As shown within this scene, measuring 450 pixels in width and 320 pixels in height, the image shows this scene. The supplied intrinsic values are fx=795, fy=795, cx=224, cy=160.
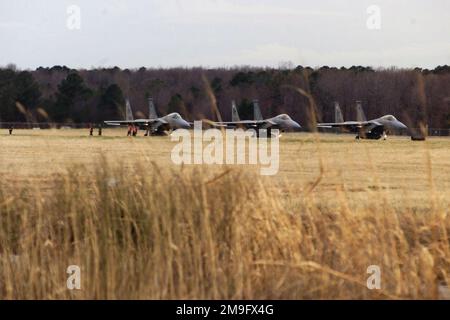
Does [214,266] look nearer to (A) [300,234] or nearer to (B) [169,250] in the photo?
(B) [169,250]

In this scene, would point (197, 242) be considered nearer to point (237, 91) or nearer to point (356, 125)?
point (356, 125)

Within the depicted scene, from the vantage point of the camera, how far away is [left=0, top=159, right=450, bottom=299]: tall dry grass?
730cm

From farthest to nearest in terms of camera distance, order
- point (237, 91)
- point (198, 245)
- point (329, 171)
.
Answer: point (237, 91)
point (329, 171)
point (198, 245)

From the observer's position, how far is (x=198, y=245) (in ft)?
25.2

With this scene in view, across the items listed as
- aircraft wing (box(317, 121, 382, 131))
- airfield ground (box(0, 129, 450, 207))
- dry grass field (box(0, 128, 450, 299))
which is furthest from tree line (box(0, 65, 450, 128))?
dry grass field (box(0, 128, 450, 299))

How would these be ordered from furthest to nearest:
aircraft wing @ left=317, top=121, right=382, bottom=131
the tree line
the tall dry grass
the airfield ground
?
the tree line < aircraft wing @ left=317, top=121, right=382, bottom=131 < the airfield ground < the tall dry grass

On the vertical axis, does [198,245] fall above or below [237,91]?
below

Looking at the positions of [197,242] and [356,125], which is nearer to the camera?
[197,242]

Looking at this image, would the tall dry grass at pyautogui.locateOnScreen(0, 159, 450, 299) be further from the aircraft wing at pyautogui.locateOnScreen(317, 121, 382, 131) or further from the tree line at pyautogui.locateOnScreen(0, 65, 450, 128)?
the tree line at pyautogui.locateOnScreen(0, 65, 450, 128)

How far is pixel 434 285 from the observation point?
720 centimetres

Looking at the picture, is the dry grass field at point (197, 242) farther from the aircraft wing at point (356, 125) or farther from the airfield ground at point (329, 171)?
the aircraft wing at point (356, 125)

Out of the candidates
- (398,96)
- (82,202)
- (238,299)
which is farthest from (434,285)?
(398,96)

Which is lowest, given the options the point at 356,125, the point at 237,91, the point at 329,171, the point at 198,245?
the point at 198,245

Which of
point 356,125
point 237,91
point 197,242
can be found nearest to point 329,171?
point 197,242
